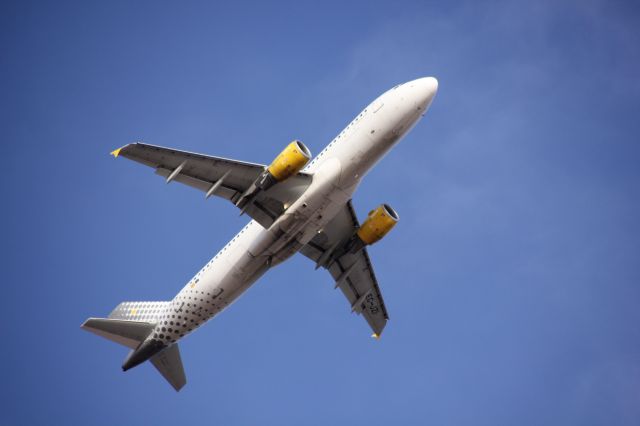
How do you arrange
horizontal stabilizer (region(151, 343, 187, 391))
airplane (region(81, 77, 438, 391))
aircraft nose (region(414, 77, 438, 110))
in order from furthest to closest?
horizontal stabilizer (region(151, 343, 187, 391)) → aircraft nose (region(414, 77, 438, 110)) → airplane (region(81, 77, 438, 391))

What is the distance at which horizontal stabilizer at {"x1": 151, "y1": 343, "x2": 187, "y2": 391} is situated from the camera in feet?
153

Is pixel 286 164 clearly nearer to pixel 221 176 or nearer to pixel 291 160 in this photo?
pixel 291 160

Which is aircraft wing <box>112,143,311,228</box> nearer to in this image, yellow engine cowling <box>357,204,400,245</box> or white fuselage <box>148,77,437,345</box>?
white fuselage <box>148,77,437,345</box>

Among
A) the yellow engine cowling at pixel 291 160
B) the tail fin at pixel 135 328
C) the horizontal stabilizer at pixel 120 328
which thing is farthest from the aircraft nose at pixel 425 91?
the horizontal stabilizer at pixel 120 328

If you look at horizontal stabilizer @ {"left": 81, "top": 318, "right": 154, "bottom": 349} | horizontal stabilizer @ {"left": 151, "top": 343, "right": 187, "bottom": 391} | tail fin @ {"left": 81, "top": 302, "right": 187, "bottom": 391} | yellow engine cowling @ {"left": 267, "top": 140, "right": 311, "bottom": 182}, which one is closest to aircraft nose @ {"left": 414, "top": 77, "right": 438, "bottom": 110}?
yellow engine cowling @ {"left": 267, "top": 140, "right": 311, "bottom": 182}

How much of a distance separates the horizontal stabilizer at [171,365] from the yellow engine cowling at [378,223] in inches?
543

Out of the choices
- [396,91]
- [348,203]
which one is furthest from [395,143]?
[348,203]

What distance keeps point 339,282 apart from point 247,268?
8060 millimetres

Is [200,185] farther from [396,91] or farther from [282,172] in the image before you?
[396,91]

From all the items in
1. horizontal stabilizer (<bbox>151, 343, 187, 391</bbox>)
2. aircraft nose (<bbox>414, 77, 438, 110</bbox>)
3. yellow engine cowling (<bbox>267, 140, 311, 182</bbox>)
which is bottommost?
horizontal stabilizer (<bbox>151, 343, 187, 391</bbox>)

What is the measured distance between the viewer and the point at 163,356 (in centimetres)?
4688

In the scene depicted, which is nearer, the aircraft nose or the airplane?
the airplane

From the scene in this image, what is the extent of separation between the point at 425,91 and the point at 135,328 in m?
21.9

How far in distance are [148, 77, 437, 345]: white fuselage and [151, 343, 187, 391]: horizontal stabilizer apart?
292 centimetres
